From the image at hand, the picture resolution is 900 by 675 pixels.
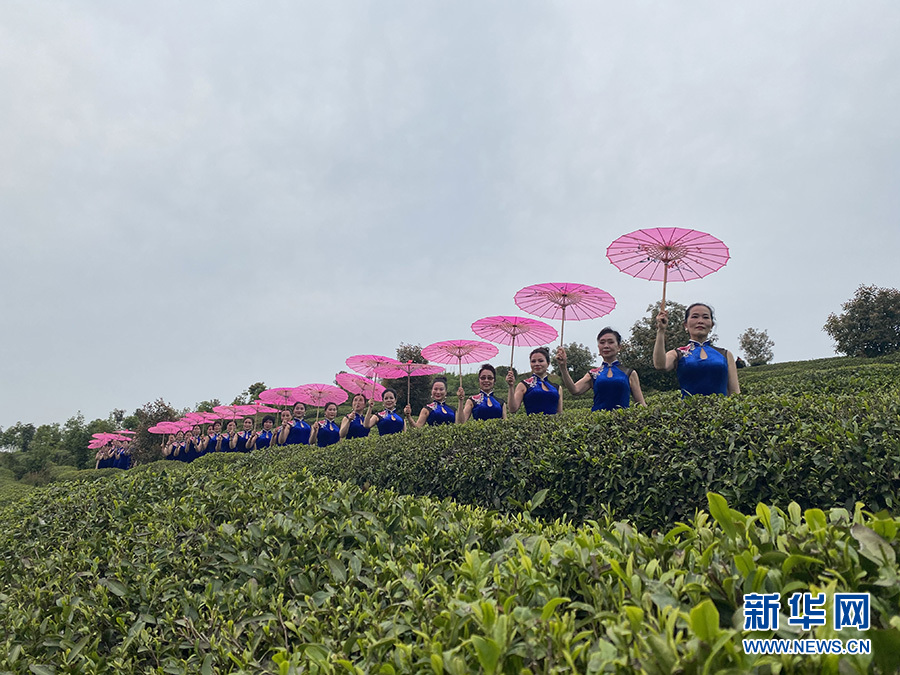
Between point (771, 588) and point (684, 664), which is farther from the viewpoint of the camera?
point (771, 588)

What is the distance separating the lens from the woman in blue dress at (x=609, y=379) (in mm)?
6980

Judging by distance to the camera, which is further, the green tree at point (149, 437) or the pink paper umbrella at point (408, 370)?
the green tree at point (149, 437)

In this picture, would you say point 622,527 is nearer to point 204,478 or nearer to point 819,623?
point 819,623

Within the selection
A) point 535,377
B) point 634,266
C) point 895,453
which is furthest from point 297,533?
point 634,266

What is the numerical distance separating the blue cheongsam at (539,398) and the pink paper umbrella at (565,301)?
113cm

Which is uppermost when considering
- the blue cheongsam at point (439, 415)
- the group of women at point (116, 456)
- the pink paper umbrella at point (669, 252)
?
the pink paper umbrella at point (669, 252)

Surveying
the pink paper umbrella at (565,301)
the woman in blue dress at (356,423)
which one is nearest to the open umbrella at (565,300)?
the pink paper umbrella at (565,301)

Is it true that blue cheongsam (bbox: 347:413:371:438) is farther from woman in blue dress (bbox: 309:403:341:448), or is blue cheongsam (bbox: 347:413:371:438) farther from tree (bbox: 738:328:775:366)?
tree (bbox: 738:328:775:366)

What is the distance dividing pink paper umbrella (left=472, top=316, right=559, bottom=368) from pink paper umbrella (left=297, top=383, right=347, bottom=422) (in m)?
7.16

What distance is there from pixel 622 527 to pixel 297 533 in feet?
6.40

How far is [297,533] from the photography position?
317 centimetres

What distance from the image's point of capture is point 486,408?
8.91 metres

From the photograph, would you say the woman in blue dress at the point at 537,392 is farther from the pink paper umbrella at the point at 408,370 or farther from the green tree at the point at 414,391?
the green tree at the point at 414,391

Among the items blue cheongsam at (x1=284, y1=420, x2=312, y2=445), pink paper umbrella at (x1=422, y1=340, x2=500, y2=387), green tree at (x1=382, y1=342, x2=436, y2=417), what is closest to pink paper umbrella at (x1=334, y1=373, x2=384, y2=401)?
blue cheongsam at (x1=284, y1=420, x2=312, y2=445)
